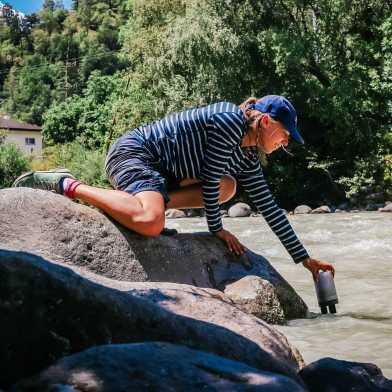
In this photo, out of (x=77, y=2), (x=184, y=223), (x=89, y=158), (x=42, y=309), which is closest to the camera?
(x=42, y=309)

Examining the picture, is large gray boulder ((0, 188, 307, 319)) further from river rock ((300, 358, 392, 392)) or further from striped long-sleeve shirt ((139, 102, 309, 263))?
river rock ((300, 358, 392, 392))

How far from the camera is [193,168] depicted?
4.84 metres

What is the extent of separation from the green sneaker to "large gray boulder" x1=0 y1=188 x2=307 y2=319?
0.90 feet

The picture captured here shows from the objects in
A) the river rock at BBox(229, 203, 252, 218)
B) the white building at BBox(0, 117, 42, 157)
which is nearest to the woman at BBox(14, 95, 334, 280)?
the river rock at BBox(229, 203, 252, 218)

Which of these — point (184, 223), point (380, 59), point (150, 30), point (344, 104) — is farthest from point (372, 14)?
point (184, 223)

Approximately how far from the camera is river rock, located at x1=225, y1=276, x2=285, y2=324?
4664 mm

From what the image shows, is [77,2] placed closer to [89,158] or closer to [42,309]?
[89,158]

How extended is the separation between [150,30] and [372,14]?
8300 millimetres

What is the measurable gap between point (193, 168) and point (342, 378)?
2.35 m

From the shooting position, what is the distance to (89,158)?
112 feet

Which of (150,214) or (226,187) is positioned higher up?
(226,187)

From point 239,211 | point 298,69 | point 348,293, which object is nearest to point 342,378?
point 348,293

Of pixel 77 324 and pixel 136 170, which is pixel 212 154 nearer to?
pixel 136 170

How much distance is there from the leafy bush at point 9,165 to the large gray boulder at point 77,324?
40.9 metres
